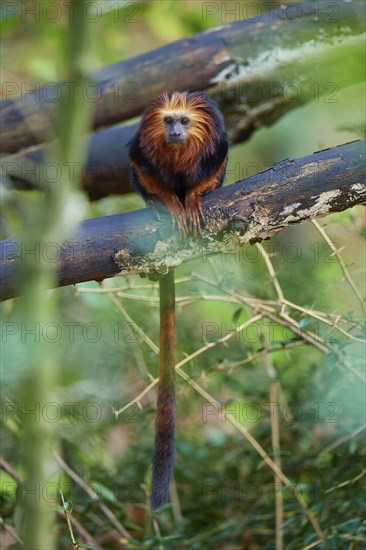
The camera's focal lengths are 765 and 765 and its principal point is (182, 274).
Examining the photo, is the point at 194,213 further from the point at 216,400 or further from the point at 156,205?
the point at 216,400

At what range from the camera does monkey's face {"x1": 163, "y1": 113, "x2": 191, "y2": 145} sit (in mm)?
2936

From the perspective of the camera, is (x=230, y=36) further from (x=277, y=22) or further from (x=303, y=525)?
(x=303, y=525)

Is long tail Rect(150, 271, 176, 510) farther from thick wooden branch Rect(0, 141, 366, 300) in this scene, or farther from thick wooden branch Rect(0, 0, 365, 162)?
thick wooden branch Rect(0, 0, 365, 162)

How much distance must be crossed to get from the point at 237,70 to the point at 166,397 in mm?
2106

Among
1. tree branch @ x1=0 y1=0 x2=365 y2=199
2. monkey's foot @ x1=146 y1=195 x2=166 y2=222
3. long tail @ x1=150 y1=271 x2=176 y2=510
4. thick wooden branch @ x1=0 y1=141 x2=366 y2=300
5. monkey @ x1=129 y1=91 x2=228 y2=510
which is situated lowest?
long tail @ x1=150 y1=271 x2=176 y2=510

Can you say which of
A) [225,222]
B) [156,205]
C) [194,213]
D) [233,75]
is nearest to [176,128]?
[156,205]

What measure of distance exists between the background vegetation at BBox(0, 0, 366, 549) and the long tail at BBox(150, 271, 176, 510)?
0.12 m

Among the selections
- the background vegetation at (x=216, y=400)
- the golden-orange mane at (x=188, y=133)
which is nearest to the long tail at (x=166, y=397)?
the background vegetation at (x=216, y=400)

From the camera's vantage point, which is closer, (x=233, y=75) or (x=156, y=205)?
(x=156, y=205)

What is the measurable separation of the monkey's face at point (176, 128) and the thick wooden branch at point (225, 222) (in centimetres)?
44

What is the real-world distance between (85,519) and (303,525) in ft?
3.04

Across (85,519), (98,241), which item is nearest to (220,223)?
(98,241)

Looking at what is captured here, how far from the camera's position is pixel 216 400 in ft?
10.9

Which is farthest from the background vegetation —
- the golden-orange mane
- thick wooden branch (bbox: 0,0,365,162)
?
the golden-orange mane
